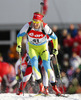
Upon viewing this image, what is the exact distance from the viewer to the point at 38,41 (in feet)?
26.6

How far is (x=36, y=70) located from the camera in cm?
812

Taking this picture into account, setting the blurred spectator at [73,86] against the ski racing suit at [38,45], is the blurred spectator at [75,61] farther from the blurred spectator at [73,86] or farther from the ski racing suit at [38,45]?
the ski racing suit at [38,45]

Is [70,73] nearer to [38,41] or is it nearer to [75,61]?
[75,61]

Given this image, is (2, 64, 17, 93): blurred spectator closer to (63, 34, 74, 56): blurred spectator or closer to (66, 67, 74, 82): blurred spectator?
(66, 67, 74, 82): blurred spectator

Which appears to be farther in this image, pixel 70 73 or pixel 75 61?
pixel 75 61

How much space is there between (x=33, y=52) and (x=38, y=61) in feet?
1.34

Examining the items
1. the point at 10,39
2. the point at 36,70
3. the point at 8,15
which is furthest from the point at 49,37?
the point at 10,39

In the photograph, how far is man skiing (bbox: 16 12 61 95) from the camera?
8.01m

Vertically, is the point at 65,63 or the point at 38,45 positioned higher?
the point at 38,45

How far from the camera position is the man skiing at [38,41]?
26.3ft

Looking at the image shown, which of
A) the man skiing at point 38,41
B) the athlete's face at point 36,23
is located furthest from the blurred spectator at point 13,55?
the athlete's face at point 36,23

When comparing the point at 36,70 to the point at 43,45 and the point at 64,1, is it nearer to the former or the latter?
the point at 43,45

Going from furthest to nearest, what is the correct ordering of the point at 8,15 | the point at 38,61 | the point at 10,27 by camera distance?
the point at 10,27 < the point at 8,15 < the point at 38,61

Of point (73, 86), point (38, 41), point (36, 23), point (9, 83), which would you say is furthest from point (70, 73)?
point (36, 23)
